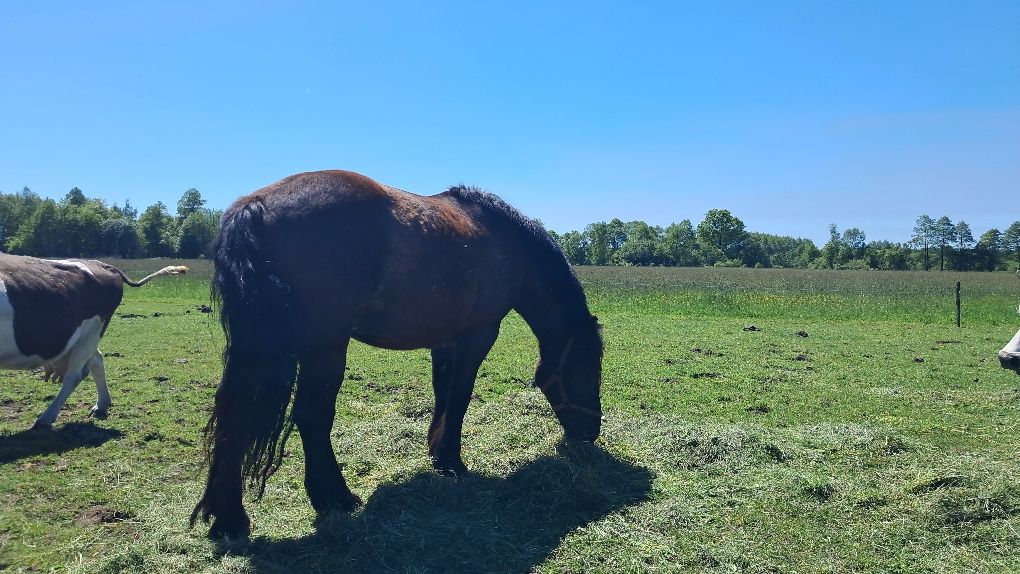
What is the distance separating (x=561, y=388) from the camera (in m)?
5.47

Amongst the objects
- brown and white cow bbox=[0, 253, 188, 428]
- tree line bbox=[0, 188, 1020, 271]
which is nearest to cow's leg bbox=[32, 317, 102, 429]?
brown and white cow bbox=[0, 253, 188, 428]

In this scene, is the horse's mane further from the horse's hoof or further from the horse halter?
the horse's hoof

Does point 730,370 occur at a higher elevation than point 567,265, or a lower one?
lower

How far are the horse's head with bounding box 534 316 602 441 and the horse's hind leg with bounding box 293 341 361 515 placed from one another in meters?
2.21

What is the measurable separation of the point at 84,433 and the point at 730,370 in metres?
8.97

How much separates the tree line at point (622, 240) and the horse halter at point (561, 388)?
40959 millimetres

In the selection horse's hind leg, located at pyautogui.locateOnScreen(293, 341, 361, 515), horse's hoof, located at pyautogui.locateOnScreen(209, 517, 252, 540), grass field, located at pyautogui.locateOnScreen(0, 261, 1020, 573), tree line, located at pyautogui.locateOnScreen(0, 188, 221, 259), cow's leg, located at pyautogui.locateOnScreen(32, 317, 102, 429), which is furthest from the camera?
tree line, located at pyautogui.locateOnScreen(0, 188, 221, 259)

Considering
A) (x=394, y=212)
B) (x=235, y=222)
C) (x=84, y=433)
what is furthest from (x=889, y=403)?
(x=84, y=433)

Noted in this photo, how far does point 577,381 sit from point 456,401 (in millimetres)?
1264

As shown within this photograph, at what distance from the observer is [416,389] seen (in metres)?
8.02

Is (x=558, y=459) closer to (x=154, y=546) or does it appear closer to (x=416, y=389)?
(x=154, y=546)

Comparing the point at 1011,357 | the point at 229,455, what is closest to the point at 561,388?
the point at 229,455

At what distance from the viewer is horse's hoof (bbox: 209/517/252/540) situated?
11.5 feet

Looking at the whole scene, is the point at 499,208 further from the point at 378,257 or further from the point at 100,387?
the point at 100,387
